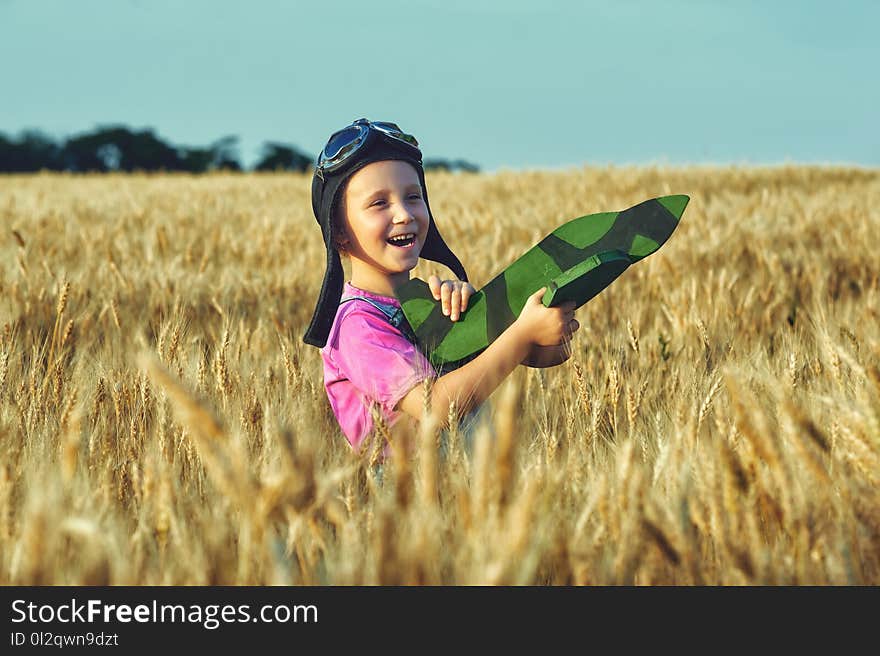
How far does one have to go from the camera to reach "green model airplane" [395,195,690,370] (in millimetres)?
1496

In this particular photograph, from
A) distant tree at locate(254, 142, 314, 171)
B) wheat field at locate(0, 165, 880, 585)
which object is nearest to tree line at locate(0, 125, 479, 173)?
distant tree at locate(254, 142, 314, 171)

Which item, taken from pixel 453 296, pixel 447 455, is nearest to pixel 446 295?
pixel 453 296

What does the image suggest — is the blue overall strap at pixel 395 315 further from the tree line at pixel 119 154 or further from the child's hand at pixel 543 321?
the tree line at pixel 119 154

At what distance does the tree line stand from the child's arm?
1213 inches

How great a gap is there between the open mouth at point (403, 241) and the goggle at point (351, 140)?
21cm

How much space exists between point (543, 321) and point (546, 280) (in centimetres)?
13

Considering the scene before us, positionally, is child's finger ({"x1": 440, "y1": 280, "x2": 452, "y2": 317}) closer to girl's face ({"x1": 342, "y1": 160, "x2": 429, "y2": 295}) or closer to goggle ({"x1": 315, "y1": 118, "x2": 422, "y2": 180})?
girl's face ({"x1": 342, "y1": 160, "x2": 429, "y2": 295})

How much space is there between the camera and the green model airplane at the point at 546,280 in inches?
58.9

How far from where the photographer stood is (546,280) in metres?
1.63

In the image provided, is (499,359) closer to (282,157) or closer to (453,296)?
(453,296)

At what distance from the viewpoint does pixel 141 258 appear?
4.13 metres

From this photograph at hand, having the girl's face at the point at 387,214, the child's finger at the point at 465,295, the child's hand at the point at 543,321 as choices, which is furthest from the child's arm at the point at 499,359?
the girl's face at the point at 387,214

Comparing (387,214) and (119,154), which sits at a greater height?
(119,154)
